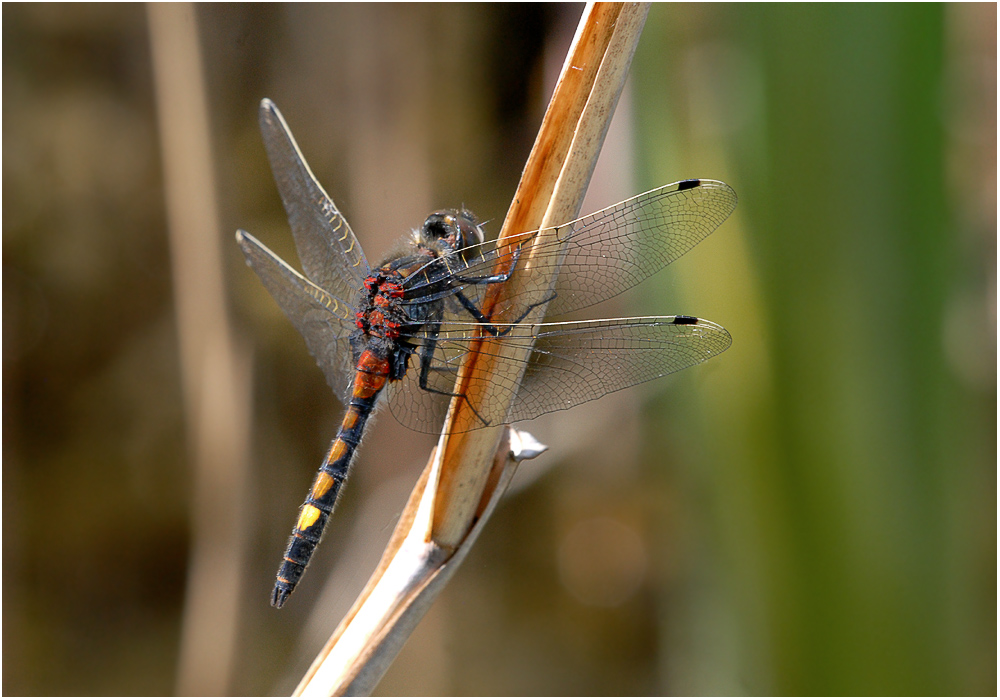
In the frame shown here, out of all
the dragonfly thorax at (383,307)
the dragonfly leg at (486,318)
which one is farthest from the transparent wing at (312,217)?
the dragonfly leg at (486,318)

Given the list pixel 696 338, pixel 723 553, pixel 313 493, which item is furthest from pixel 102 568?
pixel 696 338

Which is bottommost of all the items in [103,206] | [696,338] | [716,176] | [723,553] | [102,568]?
[102,568]

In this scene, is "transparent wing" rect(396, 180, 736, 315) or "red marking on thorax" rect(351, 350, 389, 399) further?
"red marking on thorax" rect(351, 350, 389, 399)

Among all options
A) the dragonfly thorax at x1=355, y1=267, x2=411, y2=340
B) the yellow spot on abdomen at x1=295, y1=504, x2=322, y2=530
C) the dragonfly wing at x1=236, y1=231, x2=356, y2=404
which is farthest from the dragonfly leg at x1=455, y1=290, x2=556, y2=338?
the yellow spot on abdomen at x1=295, y1=504, x2=322, y2=530

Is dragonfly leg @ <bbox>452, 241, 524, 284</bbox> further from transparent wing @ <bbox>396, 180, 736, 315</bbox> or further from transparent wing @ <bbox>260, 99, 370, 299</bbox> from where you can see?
transparent wing @ <bbox>260, 99, 370, 299</bbox>

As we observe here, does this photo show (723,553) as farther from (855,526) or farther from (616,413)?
(616,413)
